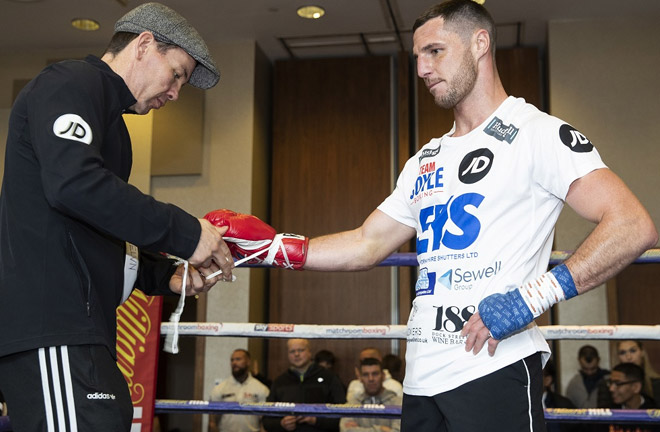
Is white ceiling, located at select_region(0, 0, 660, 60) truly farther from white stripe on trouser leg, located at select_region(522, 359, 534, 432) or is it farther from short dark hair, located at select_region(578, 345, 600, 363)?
white stripe on trouser leg, located at select_region(522, 359, 534, 432)

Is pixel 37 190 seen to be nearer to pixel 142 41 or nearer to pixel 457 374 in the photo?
pixel 142 41

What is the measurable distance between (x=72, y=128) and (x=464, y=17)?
112 cm

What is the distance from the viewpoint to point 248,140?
716 centimetres

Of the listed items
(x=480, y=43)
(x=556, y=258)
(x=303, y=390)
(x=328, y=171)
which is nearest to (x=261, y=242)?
(x=480, y=43)

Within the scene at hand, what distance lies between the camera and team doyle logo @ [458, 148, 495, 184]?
5.90 feet

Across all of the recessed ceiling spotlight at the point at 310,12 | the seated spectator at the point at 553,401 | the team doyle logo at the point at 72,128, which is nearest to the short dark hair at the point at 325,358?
the seated spectator at the point at 553,401

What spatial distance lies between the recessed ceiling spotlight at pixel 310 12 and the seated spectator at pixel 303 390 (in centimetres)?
305

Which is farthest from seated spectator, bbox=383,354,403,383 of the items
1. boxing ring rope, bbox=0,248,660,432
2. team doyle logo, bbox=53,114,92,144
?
team doyle logo, bbox=53,114,92,144

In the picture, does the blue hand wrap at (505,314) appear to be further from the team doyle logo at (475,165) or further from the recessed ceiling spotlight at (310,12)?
the recessed ceiling spotlight at (310,12)

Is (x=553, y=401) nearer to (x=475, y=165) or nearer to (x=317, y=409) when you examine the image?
(x=317, y=409)

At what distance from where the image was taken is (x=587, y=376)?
578cm

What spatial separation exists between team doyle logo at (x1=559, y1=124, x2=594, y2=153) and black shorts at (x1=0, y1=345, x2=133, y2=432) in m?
1.18

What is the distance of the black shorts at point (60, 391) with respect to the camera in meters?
1.48

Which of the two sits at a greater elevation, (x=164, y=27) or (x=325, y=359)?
(x=164, y=27)
